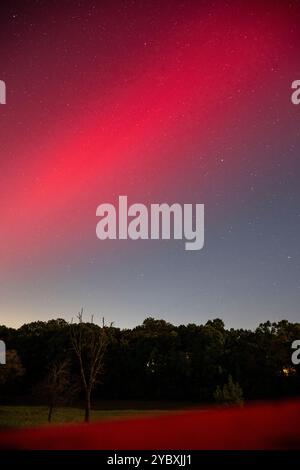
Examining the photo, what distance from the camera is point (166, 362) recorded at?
51.8m

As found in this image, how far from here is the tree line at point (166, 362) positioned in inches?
1793

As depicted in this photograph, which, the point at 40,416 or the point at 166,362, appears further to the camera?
the point at 166,362

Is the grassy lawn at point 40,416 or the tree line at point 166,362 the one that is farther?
the tree line at point 166,362

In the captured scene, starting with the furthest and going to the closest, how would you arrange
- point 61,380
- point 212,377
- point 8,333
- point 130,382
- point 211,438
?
point 8,333 → point 130,382 → point 212,377 → point 61,380 → point 211,438

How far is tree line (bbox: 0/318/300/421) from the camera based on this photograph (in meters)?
45.5

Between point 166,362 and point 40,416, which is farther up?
point 166,362

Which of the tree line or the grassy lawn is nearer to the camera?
the grassy lawn

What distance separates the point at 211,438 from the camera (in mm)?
16875

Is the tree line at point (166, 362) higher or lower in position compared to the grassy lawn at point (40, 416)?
higher

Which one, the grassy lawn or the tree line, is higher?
the tree line

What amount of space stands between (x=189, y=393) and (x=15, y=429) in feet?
76.6

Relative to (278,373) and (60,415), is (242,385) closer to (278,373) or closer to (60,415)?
(278,373)
